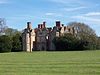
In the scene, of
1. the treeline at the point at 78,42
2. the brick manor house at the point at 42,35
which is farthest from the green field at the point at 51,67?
the brick manor house at the point at 42,35

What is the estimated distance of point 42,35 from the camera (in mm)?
135625

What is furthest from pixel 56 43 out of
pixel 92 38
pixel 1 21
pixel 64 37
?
pixel 1 21

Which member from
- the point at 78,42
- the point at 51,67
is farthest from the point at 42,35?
the point at 51,67

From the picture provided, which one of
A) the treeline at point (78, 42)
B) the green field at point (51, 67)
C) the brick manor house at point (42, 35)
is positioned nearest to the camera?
the green field at point (51, 67)

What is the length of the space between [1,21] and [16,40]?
9453mm

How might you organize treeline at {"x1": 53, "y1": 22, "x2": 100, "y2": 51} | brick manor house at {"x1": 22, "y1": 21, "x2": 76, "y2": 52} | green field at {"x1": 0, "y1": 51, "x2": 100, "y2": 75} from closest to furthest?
green field at {"x1": 0, "y1": 51, "x2": 100, "y2": 75} → treeline at {"x1": 53, "y1": 22, "x2": 100, "y2": 51} → brick manor house at {"x1": 22, "y1": 21, "x2": 76, "y2": 52}

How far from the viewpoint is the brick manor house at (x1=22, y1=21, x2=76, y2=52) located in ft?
425

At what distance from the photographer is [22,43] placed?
4983 inches

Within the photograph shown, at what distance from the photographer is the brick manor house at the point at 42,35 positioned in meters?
130

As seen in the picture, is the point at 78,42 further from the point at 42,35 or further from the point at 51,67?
the point at 51,67

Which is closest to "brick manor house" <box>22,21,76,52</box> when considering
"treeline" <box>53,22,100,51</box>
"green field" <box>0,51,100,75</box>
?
"treeline" <box>53,22,100,51</box>

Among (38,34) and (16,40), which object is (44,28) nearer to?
(38,34)

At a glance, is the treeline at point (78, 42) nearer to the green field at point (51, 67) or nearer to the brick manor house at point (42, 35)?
the brick manor house at point (42, 35)

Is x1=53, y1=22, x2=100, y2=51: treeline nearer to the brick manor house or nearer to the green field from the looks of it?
the brick manor house
